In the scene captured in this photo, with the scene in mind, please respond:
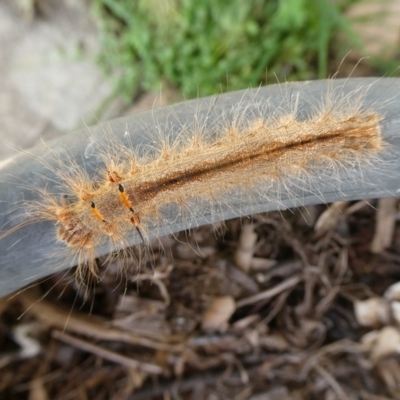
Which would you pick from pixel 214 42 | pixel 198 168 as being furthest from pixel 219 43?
pixel 198 168

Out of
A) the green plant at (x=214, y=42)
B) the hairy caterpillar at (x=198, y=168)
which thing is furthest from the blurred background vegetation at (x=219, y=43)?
the hairy caterpillar at (x=198, y=168)

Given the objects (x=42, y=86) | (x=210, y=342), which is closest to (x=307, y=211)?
(x=210, y=342)

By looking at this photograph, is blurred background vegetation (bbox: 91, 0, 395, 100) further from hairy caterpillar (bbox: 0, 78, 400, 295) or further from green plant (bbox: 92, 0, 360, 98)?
hairy caterpillar (bbox: 0, 78, 400, 295)

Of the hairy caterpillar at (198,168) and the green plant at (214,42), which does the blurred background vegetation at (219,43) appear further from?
the hairy caterpillar at (198,168)

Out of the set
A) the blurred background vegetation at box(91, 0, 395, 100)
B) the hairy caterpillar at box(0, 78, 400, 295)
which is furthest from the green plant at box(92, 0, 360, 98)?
the hairy caterpillar at box(0, 78, 400, 295)

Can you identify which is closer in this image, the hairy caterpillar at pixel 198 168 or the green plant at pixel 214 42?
the hairy caterpillar at pixel 198 168
